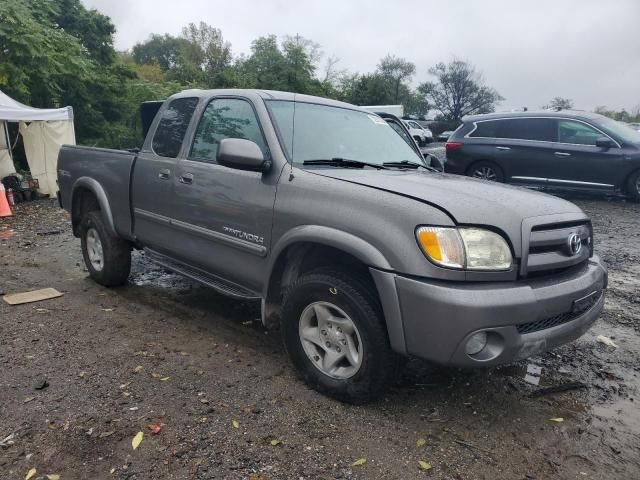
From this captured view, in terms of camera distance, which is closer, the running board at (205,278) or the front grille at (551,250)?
the front grille at (551,250)

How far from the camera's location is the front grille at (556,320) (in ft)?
8.57

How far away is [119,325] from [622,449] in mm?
3624

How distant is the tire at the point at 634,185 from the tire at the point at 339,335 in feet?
29.7

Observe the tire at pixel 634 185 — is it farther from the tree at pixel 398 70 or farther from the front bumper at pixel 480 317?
the tree at pixel 398 70

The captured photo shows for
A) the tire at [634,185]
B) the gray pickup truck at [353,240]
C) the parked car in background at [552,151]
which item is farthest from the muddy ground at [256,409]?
the tire at [634,185]

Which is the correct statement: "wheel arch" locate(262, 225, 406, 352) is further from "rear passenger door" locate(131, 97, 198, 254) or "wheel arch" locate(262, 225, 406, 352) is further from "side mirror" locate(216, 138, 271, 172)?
"rear passenger door" locate(131, 97, 198, 254)

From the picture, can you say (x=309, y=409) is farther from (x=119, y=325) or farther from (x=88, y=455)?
(x=119, y=325)

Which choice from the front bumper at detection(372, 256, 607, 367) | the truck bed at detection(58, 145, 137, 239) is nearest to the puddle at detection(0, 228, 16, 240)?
the truck bed at detection(58, 145, 137, 239)

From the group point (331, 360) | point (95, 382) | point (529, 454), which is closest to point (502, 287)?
point (529, 454)

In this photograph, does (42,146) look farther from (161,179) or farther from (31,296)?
(161,179)

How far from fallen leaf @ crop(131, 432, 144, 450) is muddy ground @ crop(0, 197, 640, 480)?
3 cm

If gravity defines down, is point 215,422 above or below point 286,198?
below

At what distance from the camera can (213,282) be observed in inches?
149

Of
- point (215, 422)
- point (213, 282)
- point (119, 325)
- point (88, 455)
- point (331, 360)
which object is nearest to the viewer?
point (88, 455)
